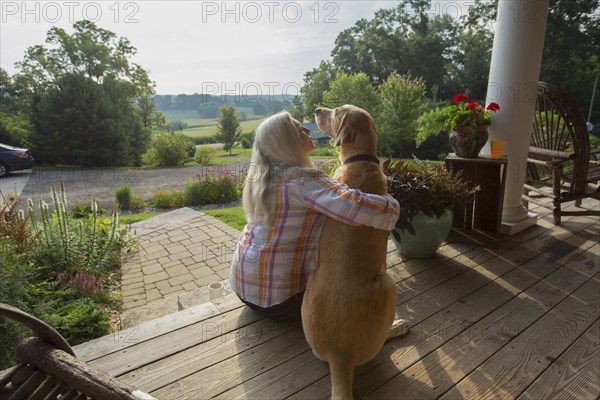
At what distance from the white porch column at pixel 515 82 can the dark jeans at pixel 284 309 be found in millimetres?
2291

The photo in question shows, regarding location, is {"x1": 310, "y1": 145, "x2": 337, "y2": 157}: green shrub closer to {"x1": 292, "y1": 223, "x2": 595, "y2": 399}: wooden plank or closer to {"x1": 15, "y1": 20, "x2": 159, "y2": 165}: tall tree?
{"x1": 292, "y1": 223, "x2": 595, "y2": 399}: wooden plank

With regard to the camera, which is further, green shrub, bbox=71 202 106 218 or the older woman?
green shrub, bbox=71 202 106 218

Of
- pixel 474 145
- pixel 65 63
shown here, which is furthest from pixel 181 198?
pixel 65 63

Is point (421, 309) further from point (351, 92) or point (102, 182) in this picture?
point (102, 182)

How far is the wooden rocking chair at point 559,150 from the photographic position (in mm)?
2877

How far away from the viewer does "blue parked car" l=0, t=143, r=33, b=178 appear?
291 inches

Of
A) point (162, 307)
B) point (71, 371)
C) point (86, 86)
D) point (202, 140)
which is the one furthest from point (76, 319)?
point (202, 140)

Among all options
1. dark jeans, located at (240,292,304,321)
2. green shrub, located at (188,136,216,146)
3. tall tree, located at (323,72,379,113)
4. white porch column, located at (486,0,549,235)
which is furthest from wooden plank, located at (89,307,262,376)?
green shrub, located at (188,136,216,146)

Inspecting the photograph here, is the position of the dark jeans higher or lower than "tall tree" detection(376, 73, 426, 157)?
lower

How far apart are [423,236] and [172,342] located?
178 cm

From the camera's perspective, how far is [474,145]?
275cm

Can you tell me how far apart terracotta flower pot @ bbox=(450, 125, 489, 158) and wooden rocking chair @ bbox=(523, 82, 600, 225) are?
0.79 meters

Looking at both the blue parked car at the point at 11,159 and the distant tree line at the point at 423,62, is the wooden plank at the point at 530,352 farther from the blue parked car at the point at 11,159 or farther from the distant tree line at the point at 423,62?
the blue parked car at the point at 11,159

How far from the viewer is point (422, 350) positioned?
158 centimetres
